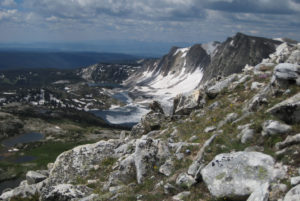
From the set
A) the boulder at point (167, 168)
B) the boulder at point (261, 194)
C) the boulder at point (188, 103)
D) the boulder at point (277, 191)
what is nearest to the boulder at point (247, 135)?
the boulder at point (167, 168)

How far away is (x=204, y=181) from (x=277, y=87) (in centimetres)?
999

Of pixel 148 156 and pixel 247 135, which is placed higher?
pixel 247 135

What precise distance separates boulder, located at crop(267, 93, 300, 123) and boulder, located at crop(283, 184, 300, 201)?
5790mm

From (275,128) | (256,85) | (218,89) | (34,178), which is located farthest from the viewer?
(218,89)

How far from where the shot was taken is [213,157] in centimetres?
1488

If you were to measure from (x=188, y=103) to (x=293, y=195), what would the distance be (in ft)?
78.6

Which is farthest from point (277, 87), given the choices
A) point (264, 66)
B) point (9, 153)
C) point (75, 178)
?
point (9, 153)

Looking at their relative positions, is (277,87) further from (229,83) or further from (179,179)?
(229,83)

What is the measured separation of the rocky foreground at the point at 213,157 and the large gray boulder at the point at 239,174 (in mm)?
40

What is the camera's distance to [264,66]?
32.2m

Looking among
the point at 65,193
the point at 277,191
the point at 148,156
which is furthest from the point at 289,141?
the point at 65,193

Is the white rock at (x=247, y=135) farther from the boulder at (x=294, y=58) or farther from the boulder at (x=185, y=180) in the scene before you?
the boulder at (x=294, y=58)

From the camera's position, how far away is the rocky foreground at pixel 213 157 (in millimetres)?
11672

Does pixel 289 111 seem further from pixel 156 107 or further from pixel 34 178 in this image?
pixel 34 178
